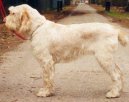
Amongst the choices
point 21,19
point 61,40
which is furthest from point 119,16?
point 21,19

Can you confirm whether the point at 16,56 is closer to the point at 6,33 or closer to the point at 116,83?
the point at 116,83

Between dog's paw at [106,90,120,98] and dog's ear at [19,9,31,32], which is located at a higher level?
dog's ear at [19,9,31,32]

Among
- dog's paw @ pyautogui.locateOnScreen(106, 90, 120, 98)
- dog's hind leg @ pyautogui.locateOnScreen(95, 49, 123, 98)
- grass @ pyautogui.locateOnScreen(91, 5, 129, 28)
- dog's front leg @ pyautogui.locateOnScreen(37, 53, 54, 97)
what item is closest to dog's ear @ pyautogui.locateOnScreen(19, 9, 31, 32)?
dog's front leg @ pyautogui.locateOnScreen(37, 53, 54, 97)

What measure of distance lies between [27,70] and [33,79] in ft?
3.94

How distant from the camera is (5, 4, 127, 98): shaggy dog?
303 inches

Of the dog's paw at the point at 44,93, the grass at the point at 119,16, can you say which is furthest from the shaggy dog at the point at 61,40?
the grass at the point at 119,16

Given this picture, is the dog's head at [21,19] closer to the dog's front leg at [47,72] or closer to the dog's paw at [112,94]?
the dog's front leg at [47,72]

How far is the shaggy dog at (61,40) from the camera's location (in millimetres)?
7695

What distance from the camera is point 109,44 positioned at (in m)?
7.69

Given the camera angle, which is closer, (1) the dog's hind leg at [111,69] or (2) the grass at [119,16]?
(1) the dog's hind leg at [111,69]

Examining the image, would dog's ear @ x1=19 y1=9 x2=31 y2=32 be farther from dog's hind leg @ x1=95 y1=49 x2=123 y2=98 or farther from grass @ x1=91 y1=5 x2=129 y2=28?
grass @ x1=91 y1=5 x2=129 y2=28

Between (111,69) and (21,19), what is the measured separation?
62.6 inches

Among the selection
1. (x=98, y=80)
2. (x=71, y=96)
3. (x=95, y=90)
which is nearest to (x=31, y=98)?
(x=71, y=96)

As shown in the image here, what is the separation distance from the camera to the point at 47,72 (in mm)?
7746
